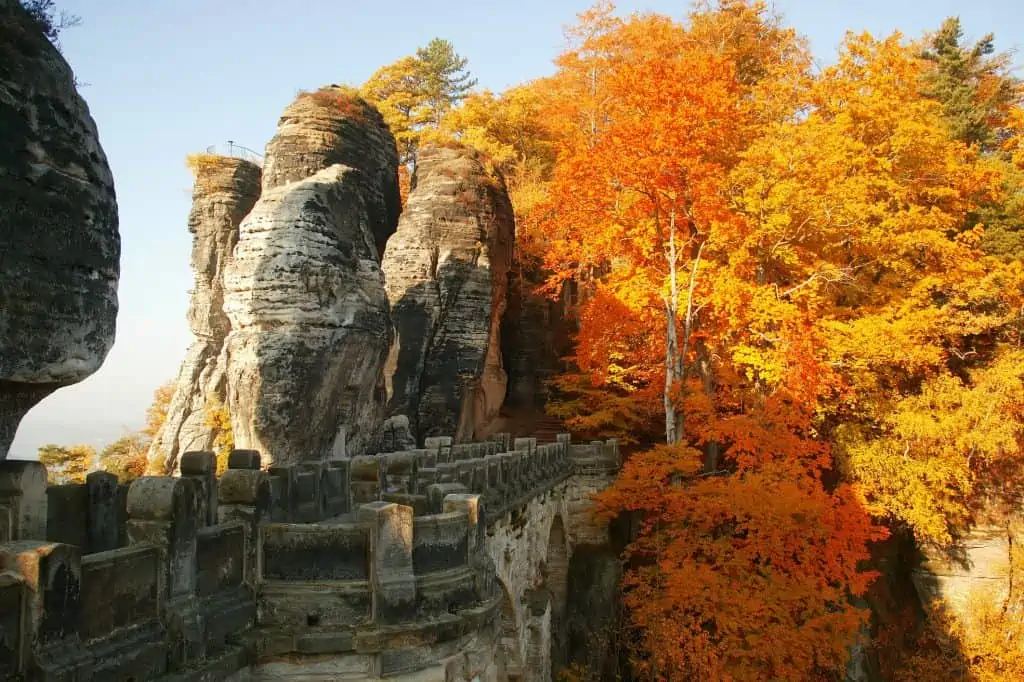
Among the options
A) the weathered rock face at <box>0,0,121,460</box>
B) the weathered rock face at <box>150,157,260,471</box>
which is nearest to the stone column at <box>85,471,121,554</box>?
the weathered rock face at <box>0,0,121,460</box>

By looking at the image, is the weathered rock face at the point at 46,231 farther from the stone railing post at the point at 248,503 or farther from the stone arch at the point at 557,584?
the stone arch at the point at 557,584

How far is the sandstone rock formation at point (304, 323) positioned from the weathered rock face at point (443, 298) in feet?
19.1

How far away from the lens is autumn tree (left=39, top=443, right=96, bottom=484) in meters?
28.0

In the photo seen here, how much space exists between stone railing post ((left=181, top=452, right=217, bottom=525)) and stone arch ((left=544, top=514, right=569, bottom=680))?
14.1m

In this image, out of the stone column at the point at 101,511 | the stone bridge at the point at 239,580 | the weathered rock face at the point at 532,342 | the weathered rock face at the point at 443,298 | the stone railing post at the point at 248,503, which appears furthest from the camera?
the weathered rock face at the point at 532,342

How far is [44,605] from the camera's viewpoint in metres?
3.96

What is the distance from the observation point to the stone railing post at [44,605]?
3855mm

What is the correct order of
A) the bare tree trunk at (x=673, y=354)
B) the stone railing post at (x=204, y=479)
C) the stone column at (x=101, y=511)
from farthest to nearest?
1. the bare tree trunk at (x=673, y=354)
2. the stone column at (x=101, y=511)
3. the stone railing post at (x=204, y=479)

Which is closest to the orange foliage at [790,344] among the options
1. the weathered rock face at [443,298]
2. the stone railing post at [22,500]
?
the weathered rock face at [443,298]

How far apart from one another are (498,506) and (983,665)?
15629mm

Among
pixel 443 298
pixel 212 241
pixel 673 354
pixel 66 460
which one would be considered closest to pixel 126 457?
pixel 66 460

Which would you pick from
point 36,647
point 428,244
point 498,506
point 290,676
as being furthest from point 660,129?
point 36,647

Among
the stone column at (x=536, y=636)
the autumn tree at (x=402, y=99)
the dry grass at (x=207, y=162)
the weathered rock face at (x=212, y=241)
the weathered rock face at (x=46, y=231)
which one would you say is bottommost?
the stone column at (x=536, y=636)

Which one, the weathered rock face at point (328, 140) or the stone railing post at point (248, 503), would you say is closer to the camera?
the stone railing post at point (248, 503)
